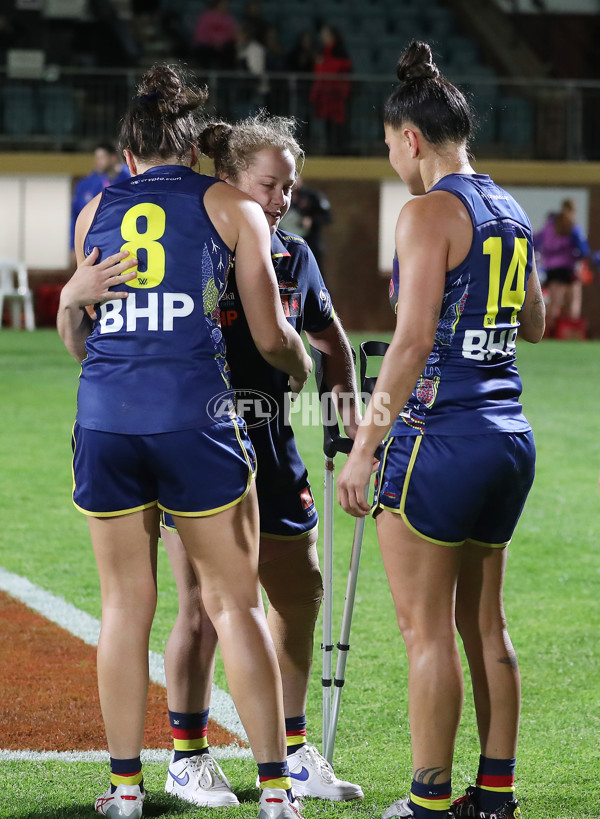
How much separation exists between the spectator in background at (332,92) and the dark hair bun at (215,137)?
18446 mm

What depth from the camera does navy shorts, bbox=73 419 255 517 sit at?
2801 millimetres

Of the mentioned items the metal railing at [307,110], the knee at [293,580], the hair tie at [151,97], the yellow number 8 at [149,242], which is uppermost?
the metal railing at [307,110]

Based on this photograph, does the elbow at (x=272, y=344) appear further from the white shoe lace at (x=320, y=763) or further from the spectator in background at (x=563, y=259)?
the spectator in background at (x=563, y=259)

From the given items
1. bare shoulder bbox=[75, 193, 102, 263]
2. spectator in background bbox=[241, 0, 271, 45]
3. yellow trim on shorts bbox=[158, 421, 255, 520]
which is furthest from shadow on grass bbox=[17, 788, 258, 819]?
spectator in background bbox=[241, 0, 271, 45]

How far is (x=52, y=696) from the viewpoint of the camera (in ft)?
13.3

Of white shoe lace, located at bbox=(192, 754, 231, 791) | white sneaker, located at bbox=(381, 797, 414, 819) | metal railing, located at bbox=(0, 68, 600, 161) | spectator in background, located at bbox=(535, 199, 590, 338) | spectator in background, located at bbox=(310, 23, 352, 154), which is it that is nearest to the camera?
white sneaker, located at bbox=(381, 797, 414, 819)

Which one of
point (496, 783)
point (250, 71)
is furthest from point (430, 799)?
point (250, 71)

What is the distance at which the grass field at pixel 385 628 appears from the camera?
3299 millimetres

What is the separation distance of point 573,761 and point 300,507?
1.21 meters

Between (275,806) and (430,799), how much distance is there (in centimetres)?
38

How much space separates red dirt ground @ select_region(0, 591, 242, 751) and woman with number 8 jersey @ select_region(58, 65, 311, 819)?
2.50ft

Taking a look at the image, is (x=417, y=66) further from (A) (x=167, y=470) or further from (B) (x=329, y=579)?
(B) (x=329, y=579)

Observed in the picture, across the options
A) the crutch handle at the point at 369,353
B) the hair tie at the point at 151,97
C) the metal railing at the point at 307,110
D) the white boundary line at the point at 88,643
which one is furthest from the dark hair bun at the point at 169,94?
the metal railing at the point at 307,110

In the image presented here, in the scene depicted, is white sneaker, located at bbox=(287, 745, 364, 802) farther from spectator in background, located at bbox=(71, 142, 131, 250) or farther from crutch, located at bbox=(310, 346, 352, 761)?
spectator in background, located at bbox=(71, 142, 131, 250)
